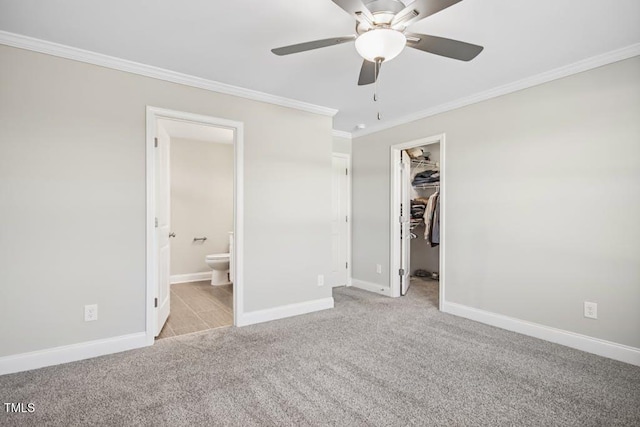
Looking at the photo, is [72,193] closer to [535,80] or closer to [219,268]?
[219,268]

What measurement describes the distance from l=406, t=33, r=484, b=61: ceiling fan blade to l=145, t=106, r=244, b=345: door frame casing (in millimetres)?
2026

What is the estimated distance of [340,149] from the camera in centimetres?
499

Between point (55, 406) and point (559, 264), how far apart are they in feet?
12.6

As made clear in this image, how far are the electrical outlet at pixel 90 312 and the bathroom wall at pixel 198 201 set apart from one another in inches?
113

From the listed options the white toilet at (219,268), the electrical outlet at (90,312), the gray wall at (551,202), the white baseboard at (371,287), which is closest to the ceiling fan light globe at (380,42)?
the gray wall at (551,202)

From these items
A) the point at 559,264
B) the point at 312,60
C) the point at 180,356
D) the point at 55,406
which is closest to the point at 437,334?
the point at 559,264

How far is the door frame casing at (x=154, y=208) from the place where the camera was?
9.22 ft

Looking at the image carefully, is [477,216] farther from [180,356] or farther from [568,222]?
[180,356]

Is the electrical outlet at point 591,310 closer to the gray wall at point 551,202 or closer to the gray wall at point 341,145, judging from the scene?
the gray wall at point 551,202

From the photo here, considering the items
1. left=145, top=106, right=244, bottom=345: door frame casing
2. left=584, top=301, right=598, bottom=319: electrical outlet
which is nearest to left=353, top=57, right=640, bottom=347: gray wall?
left=584, top=301, right=598, bottom=319: electrical outlet

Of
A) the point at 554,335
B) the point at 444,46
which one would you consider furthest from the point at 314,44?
the point at 554,335

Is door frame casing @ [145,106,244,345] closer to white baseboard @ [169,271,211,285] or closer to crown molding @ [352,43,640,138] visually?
crown molding @ [352,43,640,138]

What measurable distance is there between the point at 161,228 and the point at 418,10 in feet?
9.04

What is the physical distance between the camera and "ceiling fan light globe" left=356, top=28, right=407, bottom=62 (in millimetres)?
1630
